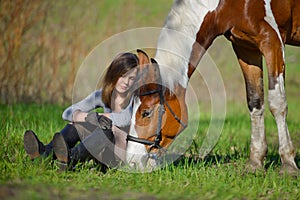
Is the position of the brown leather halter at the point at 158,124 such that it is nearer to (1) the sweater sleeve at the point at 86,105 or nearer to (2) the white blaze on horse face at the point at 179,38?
(2) the white blaze on horse face at the point at 179,38

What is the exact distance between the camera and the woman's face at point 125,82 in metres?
4.73

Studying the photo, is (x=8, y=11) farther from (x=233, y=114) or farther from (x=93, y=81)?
(x=233, y=114)

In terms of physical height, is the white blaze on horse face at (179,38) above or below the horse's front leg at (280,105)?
above

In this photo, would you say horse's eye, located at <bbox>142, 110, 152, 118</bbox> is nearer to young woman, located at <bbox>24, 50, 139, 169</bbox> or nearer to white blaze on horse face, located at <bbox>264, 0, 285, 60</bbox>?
young woman, located at <bbox>24, 50, 139, 169</bbox>

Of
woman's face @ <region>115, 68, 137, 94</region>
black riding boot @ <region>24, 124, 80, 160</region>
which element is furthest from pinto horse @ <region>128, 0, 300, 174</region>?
black riding boot @ <region>24, 124, 80, 160</region>

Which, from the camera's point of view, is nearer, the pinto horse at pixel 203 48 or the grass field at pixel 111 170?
the grass field at pixel 111 170

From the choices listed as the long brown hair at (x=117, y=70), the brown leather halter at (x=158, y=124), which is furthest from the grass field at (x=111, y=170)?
the long brown hair at (x=117, y=70)

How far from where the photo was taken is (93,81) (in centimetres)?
1112

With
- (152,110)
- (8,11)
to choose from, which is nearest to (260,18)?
(152,110)

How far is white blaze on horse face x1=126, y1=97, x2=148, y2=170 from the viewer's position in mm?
4301

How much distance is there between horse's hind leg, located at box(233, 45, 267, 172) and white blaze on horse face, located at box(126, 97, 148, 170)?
4.56ft

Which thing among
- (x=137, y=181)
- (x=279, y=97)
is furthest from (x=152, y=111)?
(x=279, y=97)

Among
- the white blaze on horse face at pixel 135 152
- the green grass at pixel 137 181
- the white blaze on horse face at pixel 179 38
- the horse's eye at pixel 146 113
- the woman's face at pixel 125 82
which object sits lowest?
the green grass at pixel 137 181

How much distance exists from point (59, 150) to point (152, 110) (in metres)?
0.84
